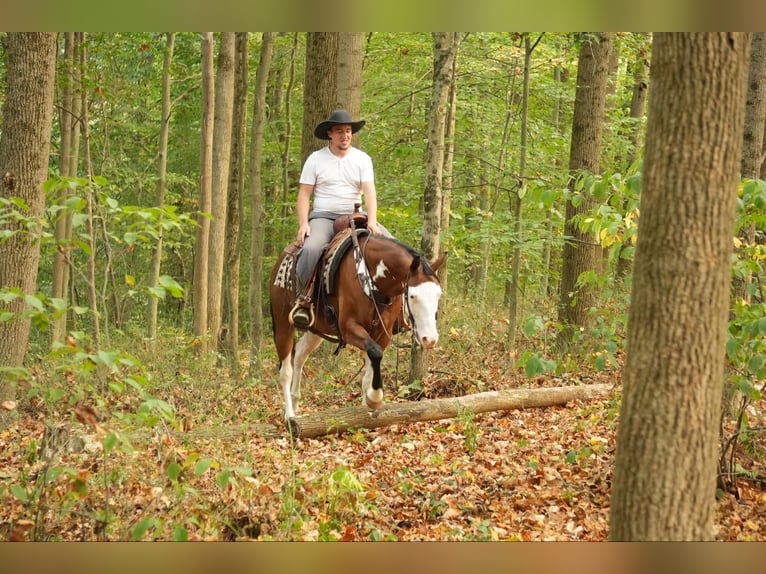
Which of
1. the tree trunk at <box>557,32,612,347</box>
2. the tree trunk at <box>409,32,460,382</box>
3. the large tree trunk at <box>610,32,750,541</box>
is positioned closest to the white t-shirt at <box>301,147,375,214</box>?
the tree trunk at <box>409,32,460,382</box>

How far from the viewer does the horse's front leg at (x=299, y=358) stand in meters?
10.3

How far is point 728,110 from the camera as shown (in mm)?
3549

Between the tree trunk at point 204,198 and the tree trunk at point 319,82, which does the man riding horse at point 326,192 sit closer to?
the tree trunk at point 319,82

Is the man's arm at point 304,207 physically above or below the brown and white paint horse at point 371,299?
above

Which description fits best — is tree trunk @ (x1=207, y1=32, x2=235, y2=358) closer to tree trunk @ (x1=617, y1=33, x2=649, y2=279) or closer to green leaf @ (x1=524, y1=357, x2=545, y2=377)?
tree trunk @ (x1=617, y1=33, x2=649, y2=279)

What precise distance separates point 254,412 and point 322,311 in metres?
1.74

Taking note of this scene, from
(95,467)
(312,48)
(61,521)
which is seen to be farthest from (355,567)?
(312,48)

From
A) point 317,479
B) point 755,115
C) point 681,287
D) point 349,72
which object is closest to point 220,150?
point 349,72

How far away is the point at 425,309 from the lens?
802 centimetres

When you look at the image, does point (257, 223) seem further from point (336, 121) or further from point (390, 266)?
point (390, 266)

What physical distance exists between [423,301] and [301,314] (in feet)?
6.96

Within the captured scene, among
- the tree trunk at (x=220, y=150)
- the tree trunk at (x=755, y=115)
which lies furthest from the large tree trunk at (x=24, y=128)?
the tree trunk at (x=755, y=115)

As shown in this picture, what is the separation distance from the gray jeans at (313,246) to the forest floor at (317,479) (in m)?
1.90

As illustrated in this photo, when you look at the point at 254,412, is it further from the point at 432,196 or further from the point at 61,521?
the point at 61,521
